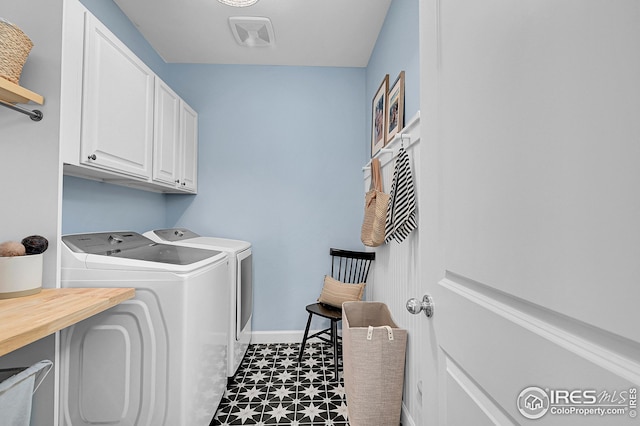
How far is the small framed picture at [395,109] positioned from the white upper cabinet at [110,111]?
1.61 metres

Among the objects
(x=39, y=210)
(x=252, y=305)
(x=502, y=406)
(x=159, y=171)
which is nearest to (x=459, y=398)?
(x=502, y=406)

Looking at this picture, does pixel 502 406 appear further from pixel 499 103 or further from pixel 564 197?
pixel 499 103

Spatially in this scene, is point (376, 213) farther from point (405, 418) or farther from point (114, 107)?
point (114, 107)

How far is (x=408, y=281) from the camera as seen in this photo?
1.60m

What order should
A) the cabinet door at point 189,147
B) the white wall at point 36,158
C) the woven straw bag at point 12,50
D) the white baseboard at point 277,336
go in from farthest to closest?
1. the white baseboard at point 277,336
2. the cabinet door at point 189,147
3. the white wall at point 36,158
4. the woven straw bag at point 12,50

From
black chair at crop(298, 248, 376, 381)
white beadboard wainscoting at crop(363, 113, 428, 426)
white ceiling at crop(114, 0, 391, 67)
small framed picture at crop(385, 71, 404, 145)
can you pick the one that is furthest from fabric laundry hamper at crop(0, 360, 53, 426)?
white ceiling at crop(114, 0, 391, 67)

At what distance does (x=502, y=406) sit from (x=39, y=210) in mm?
1681

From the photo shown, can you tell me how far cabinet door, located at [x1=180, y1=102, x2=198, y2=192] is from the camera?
2.59m

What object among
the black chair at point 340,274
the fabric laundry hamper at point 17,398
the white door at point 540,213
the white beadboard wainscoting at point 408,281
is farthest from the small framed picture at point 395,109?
the fabric laundry hamper at point 17,398

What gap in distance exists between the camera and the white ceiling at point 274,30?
7.19ft

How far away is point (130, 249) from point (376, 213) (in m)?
1.51

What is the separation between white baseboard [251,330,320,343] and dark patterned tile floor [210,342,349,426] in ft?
0.80

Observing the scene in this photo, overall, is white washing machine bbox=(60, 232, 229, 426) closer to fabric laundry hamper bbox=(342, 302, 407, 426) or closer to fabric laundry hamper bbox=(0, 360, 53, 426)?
fabric laundry hamper bbox=(0, 360, 53, 426)

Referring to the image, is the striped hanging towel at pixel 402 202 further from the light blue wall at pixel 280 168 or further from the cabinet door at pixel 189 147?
the cabinet door at pixel 189 147
